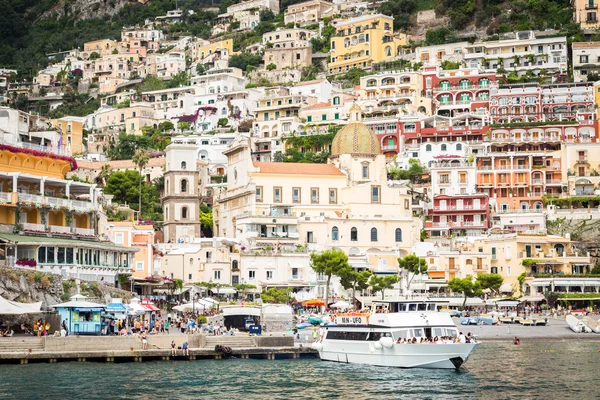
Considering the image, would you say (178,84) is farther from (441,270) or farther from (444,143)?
(441,270)

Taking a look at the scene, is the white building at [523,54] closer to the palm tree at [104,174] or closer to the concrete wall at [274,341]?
the palm tree at [104,174]

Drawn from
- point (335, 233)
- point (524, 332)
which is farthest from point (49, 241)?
point (335, 233)

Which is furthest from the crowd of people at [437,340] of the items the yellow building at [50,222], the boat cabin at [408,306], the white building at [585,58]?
the white building at [585,58]

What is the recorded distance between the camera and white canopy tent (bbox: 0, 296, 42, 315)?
60500 mm

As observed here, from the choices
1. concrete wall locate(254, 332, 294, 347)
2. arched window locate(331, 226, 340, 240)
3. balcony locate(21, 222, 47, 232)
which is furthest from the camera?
arched window locate(331, 226, 340, 240)

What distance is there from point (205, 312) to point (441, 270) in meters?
30.4

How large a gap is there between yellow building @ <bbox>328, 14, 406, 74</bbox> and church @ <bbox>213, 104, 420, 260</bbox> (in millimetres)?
56104

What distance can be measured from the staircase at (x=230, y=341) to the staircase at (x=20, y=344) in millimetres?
10584

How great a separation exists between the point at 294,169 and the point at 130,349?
51.9 m

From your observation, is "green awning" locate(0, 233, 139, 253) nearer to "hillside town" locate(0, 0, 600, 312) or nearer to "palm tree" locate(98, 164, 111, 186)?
"hillside town" locate(0, 0, 600, 312)

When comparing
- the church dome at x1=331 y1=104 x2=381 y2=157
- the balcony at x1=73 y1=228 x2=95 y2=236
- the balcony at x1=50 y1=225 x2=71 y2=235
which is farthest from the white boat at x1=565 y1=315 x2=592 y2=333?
the balcony at x1=50 y1=225 x2=71 y2=235

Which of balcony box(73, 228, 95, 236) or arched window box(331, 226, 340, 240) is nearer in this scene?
balcony box(73, 228, 95, 236)

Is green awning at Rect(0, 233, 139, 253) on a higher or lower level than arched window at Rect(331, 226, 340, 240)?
lower

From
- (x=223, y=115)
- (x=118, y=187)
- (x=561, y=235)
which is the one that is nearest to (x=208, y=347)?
(x=561, y=235)
